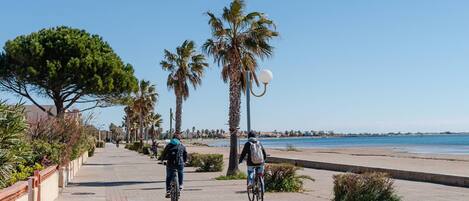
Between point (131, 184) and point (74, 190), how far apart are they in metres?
2.57

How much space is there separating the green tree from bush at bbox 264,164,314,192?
22839 millimetres

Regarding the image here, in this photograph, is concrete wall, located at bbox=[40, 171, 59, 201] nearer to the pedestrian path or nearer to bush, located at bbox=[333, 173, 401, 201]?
the pedestrian path

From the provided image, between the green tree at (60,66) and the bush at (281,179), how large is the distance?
2284cm

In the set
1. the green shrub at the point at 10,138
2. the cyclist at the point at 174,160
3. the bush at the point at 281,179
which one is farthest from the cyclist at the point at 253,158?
the green shrub at the point at 10,138

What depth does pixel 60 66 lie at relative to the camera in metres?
36.5

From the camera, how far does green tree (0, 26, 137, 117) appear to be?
3653 centimetres

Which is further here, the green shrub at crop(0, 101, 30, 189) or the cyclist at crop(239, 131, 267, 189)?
the cyclist at crop(239, 131, 267, 189)

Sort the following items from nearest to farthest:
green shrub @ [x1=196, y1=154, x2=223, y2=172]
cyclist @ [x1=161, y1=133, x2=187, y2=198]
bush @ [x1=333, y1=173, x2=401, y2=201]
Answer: bush @ [x1=333, y1=173, x2=401, y2=201]
cyclist @ [x1=161, y1=133, x2=187, y2=198]
green shrub @ [x1=196, y1=154, x2=223, y2=172]

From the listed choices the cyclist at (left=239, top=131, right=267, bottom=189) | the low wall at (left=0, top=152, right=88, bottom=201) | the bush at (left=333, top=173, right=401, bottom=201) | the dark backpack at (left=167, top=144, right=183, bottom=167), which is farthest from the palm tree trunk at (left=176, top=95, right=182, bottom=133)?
the bush at (left=333, top=173, right=401, bottom=201)

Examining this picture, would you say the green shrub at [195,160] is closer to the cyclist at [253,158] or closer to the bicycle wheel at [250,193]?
the bicycle wheel at [250,193]

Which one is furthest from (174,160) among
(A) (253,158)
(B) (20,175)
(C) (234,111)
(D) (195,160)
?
(D) (195,160)

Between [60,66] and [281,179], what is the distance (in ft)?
77.7

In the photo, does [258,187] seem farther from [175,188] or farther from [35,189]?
[35,189]

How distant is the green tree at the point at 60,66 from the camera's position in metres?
36.5
